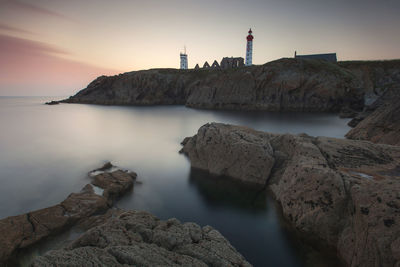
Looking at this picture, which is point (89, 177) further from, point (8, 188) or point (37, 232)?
point (37, 232)

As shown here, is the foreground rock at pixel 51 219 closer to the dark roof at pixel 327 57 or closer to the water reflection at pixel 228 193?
the water reflection at pixel 228 193

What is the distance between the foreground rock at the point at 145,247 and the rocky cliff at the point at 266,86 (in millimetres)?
42621

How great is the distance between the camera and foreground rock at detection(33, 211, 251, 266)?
317 centimetres

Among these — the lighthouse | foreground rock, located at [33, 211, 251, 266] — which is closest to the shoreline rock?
foreground rock, located at [33, 211, 251, 266]

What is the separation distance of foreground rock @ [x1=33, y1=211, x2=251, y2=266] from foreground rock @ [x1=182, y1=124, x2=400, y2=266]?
3.10 m

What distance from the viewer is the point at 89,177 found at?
34.1 ft

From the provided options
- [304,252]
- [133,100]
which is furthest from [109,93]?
[304,252]

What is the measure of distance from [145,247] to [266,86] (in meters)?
46.0

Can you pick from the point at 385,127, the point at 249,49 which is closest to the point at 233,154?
the point at 385,127

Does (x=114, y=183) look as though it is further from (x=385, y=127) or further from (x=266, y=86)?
(x=266, y=86)

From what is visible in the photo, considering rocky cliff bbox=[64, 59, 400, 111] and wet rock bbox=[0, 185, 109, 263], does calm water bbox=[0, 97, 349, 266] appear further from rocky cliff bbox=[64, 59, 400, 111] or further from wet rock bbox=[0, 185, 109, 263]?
rocky cliff bbox=[64, 59, 400, 111]

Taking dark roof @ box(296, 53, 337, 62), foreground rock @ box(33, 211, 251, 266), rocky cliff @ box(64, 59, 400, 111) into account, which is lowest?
foreground rock @ box(33, 211, 251, 266)

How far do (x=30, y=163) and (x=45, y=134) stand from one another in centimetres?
1236

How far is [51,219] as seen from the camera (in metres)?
6.32
